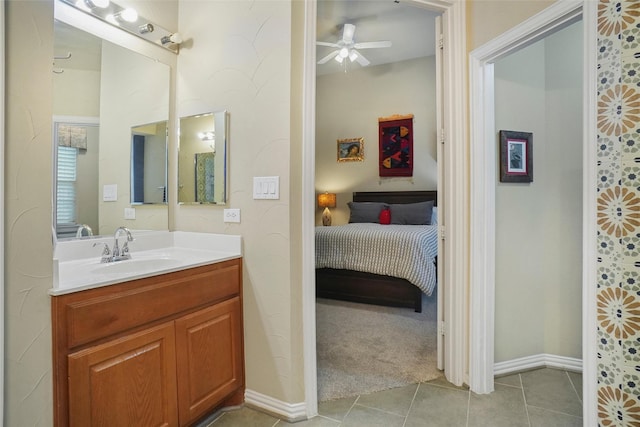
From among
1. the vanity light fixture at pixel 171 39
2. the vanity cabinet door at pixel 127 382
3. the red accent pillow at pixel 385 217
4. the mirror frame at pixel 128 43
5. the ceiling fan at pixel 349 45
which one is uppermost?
the ceiling fan at pixel 349 45

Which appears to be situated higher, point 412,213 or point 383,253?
point 412,213

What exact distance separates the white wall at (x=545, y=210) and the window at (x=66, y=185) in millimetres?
2613

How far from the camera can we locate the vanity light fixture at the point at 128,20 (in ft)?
5.64

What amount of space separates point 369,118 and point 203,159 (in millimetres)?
4441

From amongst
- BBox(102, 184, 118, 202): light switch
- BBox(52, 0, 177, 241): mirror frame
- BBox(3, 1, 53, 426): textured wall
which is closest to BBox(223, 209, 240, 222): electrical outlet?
BBox(52, 0, 177, 241): mirror frame

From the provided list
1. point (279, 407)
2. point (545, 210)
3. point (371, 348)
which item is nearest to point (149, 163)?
point (279, 407)

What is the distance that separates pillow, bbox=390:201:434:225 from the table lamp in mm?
1293

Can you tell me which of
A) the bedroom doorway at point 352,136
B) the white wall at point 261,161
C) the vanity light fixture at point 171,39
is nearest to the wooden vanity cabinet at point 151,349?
the white wall at point 261,161

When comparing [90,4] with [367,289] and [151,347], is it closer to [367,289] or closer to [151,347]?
[151,347]

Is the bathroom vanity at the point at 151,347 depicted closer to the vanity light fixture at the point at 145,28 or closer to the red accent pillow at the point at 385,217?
the vanity light fixture at the point at 145,28

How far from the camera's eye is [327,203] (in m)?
6.07

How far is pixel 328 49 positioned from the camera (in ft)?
15.7

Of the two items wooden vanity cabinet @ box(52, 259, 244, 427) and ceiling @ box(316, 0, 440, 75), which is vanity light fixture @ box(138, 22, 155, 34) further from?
ceiling @ box(316, 0, 440, 75)

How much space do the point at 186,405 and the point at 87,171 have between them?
135cm
